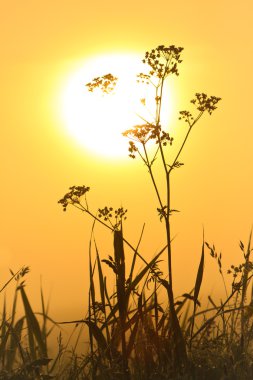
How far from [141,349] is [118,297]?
449 mm

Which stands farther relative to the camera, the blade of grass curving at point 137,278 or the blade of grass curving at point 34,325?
the blade of grass curving at point 34,325

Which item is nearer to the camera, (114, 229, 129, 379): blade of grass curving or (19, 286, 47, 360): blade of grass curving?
(114, 229, 129, 379): blade of grass curving

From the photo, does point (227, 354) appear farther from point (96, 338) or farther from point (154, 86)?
point (154, 86)

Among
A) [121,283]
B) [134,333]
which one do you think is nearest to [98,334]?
[134,333]

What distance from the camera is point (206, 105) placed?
6113mm

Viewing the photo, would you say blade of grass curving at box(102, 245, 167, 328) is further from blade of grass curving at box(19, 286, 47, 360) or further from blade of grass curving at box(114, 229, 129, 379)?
blade of grass curving at box(19, 286, 47, 360)

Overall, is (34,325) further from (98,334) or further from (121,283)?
(121,283)

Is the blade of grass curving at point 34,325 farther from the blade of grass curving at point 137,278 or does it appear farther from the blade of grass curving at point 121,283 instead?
the blade of grass curving at point 121,283

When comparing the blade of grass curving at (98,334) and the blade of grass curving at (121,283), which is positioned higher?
the blade of grass curving at (121,283)

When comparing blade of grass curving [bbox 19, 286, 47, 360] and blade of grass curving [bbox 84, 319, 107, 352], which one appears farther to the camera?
blade of grass curving [bbox 19, 286, 47, 360]

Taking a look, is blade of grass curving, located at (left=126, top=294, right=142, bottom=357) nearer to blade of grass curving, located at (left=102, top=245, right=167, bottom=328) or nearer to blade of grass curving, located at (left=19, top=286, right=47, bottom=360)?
blade of grass curving, located at (left=102, top=245, right=167, bottom=328)

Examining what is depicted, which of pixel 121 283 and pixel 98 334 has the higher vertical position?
pixel 121 283

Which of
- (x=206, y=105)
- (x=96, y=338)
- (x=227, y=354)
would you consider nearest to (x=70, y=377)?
(x=96, y=338)

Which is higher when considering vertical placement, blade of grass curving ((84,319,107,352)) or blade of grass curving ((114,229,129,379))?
blade of grass curving ((114,229,129,379))
